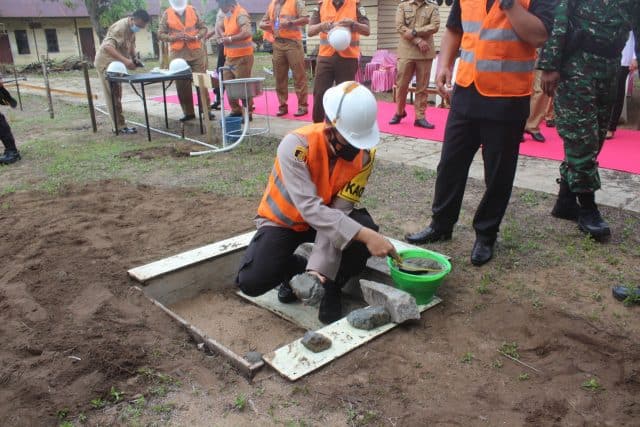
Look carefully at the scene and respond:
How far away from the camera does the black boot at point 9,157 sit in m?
5.78

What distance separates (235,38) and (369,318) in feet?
19.3

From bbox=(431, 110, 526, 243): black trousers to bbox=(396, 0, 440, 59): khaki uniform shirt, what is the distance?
3.74 metres

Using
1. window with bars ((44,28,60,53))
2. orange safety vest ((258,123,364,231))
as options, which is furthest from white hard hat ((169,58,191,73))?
window with bars ((44,28,60,53))

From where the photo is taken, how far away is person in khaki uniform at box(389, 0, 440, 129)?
21.2 ft

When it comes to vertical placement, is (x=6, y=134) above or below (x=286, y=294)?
above

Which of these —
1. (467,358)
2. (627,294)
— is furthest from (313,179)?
(627,294)

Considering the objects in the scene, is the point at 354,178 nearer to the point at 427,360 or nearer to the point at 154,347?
the point at 427,360

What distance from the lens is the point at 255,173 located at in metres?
5.15

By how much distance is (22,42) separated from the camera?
25.2 metres

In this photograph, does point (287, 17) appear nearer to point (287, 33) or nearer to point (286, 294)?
point (287, 33)

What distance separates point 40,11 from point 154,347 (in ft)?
90.9

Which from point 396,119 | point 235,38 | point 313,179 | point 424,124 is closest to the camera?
point 313,179

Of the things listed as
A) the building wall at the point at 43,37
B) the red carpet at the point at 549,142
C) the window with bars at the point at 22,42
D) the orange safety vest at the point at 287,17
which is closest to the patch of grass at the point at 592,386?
the red carpet at the point at 549,142

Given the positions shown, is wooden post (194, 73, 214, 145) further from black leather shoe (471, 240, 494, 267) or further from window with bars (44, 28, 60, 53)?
window with bars (44, 28, 60, 53)
